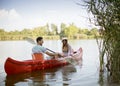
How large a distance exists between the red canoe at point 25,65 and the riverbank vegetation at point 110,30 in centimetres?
343

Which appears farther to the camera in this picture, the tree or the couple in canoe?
the tree

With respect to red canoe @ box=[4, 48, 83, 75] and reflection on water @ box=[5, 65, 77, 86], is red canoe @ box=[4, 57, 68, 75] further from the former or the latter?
reflection on water @ box=[5, 65, 77, 86]

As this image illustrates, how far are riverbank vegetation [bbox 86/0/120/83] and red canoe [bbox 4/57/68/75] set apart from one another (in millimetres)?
3430

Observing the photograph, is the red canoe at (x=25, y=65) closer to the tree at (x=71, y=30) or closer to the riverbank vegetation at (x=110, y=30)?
the riverbank vegetation at (x=110, y=30)

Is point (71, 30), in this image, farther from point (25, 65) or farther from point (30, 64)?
point (25, 65)

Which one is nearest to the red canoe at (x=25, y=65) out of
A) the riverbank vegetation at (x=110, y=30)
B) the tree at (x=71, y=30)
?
the riverbank vegetation at (x=110, y=30)

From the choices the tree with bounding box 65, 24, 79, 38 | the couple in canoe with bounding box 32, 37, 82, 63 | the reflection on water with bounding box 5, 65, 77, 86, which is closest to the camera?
the reflection on water with bounding box 5, 65, 77, 86

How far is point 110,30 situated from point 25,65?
13.6 ft

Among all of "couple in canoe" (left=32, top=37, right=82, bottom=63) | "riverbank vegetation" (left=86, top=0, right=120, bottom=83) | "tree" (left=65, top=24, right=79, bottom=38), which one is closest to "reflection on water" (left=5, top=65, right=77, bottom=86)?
"couple in canoe" (left=32, top=37, right=82, bottom=63)

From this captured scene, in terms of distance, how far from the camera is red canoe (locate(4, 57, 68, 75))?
952cm

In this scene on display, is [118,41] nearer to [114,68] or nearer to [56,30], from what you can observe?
[114,68]

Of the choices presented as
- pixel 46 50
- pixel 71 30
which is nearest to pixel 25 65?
pixel 46 50

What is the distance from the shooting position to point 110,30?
702 centimetres

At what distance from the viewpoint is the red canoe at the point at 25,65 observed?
952 centimetres
